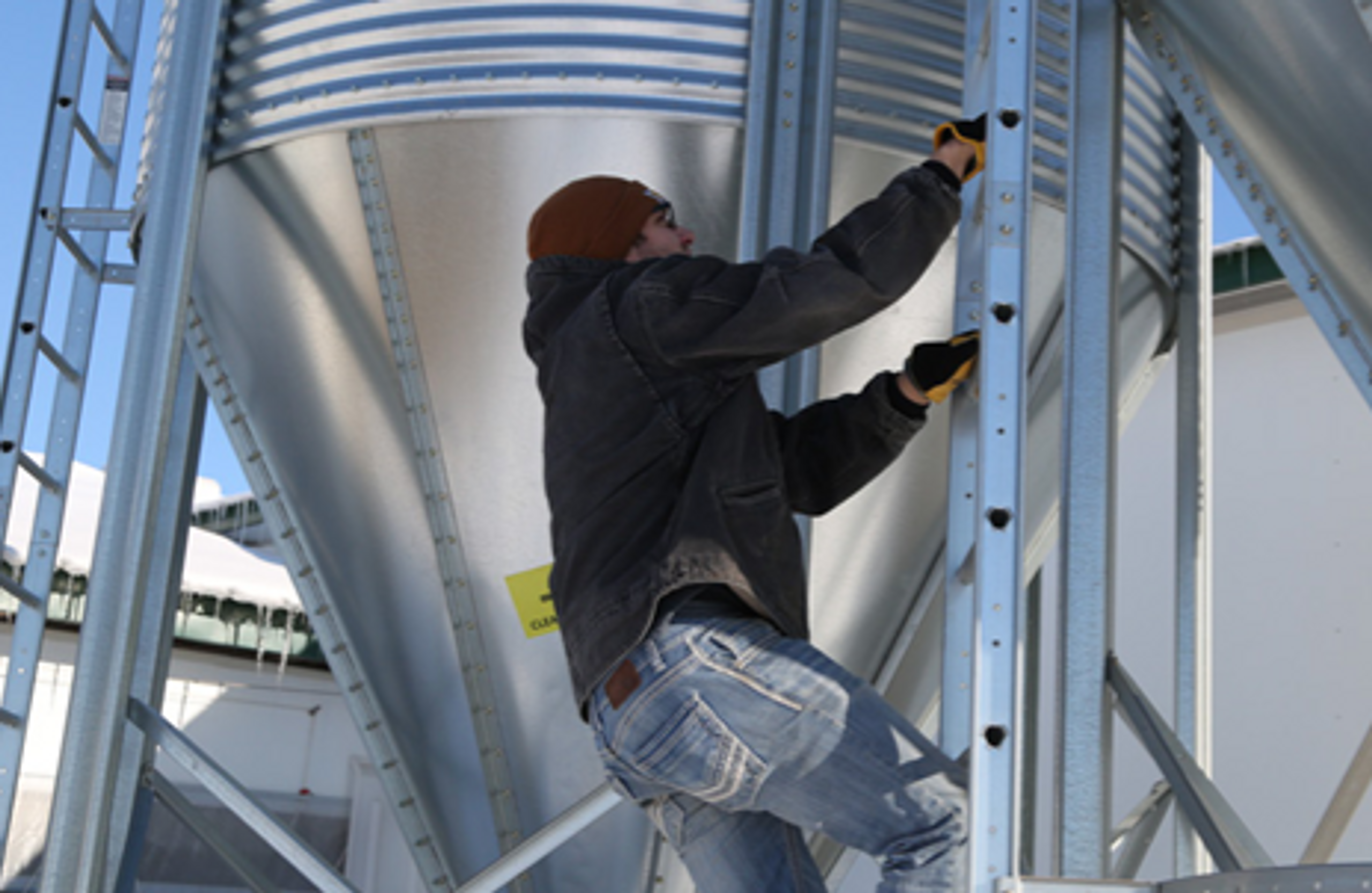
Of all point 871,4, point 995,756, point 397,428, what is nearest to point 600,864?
point 397,428

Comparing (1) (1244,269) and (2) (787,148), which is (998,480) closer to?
(2) (787,148)

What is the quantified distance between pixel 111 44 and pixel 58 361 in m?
1.30

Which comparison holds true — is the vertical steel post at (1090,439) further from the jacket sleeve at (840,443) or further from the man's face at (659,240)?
the man's face at (659,240)

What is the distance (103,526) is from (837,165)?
2.15m

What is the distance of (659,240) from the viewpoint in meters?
2.46

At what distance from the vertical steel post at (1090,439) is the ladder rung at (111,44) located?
326 centimetres

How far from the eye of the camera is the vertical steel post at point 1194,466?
13.7ft

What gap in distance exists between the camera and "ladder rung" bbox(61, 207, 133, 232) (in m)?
4.52

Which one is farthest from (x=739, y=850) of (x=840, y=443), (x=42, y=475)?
(x=42, y=475)

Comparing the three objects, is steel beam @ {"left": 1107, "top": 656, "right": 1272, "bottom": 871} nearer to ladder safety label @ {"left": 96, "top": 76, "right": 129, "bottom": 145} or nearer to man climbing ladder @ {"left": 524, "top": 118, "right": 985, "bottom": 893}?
man climbing ladder @ {"left": 524, "top": 118, "right": 985, "bottom": 893}

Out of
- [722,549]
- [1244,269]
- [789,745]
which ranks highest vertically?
[1244,269]

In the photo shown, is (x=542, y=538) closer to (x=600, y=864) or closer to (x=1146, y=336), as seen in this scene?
(x=600, y=864)

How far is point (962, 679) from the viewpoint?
2.21 m

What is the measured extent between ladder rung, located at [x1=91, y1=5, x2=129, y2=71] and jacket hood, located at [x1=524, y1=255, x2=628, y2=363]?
3143 millimetres
